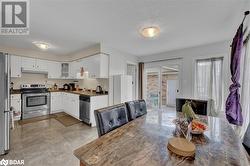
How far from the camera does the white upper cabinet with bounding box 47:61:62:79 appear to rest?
491 centimetres

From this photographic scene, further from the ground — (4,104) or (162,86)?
(162,86)

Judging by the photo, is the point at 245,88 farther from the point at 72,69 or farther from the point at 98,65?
the point at 72,69

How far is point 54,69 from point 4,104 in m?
3.20

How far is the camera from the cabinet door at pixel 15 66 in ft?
13.3

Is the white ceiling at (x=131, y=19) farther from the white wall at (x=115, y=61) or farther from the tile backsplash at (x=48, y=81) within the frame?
the tile backsplash at (x=48, y=81)

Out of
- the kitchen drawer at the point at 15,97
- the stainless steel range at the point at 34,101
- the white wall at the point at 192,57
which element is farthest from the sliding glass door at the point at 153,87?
the kitchen drawer at the point at 15,97

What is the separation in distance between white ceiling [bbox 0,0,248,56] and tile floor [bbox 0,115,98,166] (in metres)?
2.42

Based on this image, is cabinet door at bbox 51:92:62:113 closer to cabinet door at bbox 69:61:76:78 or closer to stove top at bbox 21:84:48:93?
stove top at bbox 21:84:48:93

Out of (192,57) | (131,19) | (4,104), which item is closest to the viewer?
(4,104)

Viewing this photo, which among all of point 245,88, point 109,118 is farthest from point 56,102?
point 245,88

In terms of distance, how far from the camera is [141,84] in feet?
17.6

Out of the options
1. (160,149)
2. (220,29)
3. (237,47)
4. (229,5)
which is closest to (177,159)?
(160,149)

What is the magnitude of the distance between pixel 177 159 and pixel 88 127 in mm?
3091

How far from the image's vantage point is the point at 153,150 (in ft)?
3.16
